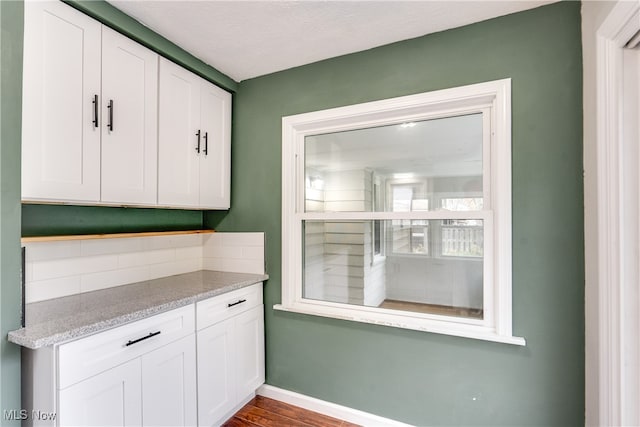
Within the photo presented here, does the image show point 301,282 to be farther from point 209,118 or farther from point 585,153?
point 585,153

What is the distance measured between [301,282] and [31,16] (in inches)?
76.1

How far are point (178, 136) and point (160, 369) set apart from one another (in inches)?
53.3

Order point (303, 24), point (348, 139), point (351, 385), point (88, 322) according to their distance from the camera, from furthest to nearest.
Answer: point (348, 139) < point (351, 385) < point (303, 24) < point (88, 322)

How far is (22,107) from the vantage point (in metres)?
1.19

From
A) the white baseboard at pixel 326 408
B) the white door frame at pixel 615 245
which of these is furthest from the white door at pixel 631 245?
the white baseboard at pixel 326 408

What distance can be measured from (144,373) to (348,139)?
175 centimetres

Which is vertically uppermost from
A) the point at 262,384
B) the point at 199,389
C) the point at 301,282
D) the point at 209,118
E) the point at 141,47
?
the point at 141,47

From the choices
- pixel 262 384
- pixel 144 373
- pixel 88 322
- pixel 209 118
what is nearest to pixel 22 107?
pixel 88 322

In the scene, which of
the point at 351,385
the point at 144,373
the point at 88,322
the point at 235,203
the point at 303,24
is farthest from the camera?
the point at 235,203

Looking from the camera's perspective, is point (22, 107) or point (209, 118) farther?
point (209, 118)

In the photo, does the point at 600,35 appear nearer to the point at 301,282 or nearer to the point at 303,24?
the point at 303,24

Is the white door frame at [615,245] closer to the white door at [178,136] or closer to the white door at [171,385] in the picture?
the white door at [171,385]

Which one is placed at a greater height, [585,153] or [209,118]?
[209,118]

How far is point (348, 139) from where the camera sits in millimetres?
2020
